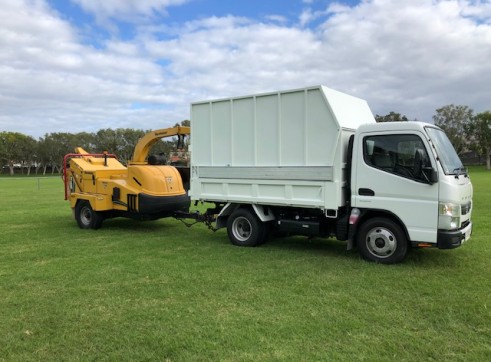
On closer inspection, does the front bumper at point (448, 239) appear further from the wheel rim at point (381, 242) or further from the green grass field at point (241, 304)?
the wheel rim at point (381, 242)

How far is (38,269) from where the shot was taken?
7410 millimetres

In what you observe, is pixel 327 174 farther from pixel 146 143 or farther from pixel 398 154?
pixel 146 143

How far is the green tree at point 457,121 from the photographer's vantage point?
255 feet

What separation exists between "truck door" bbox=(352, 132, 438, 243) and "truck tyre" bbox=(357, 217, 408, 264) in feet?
0.66

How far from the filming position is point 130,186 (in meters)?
11.2

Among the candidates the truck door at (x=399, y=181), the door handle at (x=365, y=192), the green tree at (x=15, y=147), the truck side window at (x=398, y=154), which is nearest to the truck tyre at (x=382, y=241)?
the truck door at (x=399, y=181)

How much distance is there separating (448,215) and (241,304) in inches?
144

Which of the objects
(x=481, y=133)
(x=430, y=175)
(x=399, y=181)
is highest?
(x=481, y=133)

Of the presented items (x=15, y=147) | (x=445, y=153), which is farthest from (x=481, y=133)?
(x=15, y=147)

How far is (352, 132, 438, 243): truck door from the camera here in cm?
704

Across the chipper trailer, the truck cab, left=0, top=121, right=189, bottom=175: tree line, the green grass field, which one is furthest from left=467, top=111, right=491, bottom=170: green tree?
the truck cab

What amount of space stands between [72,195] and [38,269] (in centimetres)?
525

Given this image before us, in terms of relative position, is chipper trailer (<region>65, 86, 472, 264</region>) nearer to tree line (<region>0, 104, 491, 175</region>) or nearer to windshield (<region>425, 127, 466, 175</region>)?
windshield (<region>425, 127, 466, 175</region>)

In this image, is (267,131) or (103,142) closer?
(267,131)
